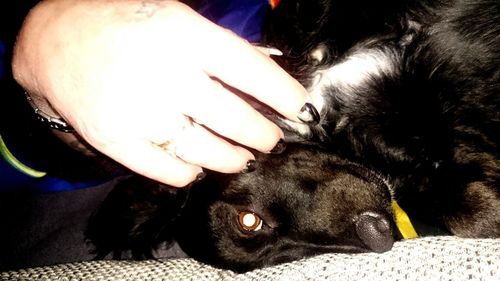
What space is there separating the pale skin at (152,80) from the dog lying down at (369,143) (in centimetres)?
49

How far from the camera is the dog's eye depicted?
1.70 m

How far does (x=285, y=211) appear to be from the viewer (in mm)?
1655

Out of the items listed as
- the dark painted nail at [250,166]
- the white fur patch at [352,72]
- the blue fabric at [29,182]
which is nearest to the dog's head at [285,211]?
the dark painted nail at [250,166]

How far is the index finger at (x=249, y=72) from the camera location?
3.22 feet

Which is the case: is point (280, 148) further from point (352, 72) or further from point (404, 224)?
point (404, 224)

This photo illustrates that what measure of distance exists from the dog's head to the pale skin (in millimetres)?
596

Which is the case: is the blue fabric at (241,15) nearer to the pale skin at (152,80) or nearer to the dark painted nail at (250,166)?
the dark painted nail at (250,166)

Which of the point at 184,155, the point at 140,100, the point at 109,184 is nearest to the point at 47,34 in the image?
the point at 140,100

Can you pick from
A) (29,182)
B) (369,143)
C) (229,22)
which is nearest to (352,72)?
(369,143)

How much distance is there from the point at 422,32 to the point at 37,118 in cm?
139

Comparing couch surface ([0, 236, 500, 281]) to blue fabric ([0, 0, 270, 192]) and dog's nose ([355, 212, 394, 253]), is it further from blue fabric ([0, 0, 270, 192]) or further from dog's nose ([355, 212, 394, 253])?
blue fabric ([0, 0, 270, 192])

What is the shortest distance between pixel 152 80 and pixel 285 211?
2.87 ft

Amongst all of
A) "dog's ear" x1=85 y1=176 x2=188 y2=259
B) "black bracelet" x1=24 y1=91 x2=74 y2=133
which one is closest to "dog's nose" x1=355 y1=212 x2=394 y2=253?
"dog's ear" x1=85 y1=176 x2=188 y2=259

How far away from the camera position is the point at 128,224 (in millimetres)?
2119
